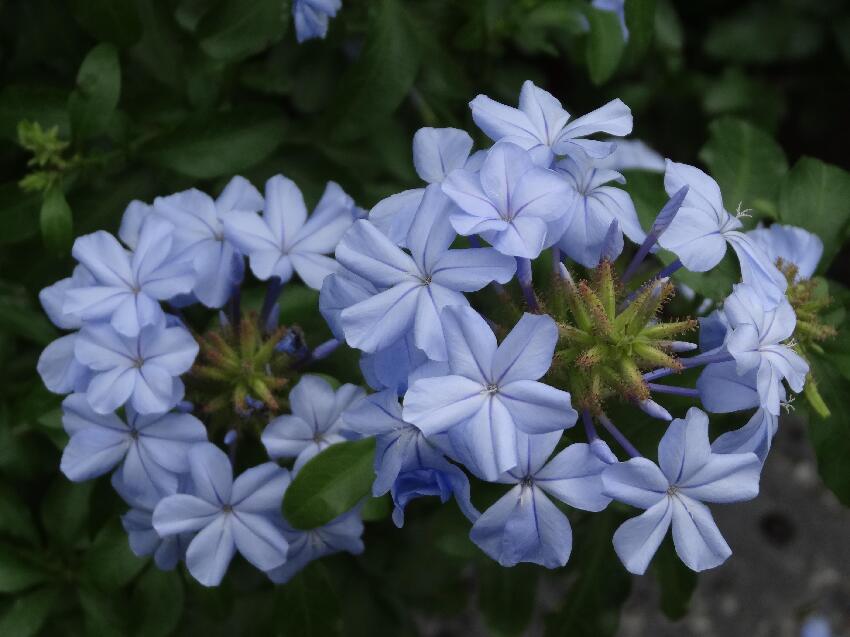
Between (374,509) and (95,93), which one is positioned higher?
(95,93)

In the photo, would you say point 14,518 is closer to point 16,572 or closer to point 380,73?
point 16,572

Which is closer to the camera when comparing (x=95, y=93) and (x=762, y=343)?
(x=762, y=343)

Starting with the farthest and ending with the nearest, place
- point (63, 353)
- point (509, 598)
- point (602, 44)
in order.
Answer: point (509, 598)
point (602, 44)
point (63, 353)

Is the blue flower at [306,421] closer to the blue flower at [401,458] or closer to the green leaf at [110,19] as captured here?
the blue flower at [401,458]

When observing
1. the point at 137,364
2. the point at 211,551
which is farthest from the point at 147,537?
the point at 137,364

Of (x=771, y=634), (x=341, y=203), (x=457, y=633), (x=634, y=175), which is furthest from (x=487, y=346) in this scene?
(x=771, y=634)

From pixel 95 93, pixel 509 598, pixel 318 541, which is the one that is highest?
pixel 95 93

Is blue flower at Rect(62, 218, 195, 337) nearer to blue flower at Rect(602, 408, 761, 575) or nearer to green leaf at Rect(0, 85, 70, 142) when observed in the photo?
green leaf at Rect(0, 85, 70, 142)

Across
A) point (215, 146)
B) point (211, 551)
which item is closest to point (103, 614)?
point (211, 551)

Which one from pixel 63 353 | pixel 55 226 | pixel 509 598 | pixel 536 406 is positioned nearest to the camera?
pixel 536 406
